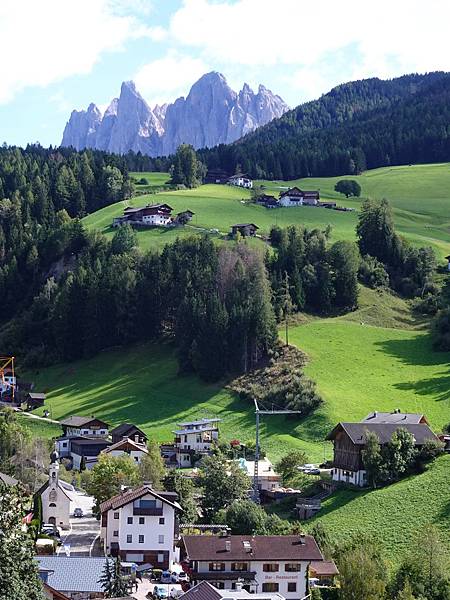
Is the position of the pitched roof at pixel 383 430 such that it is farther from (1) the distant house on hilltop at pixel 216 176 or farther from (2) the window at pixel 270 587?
(1) the distant house on hilltop at pixel 216 176

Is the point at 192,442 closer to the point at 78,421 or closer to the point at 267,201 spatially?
the point at 78,421

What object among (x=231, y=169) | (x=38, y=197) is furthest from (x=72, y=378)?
(x=231, y=169)

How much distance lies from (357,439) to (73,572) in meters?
24.3

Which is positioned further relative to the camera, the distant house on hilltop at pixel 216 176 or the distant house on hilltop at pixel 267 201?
the distant house on hilltop at pixel 216 176

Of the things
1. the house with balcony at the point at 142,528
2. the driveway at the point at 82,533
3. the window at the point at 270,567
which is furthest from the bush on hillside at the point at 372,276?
the window at the point at 270,567

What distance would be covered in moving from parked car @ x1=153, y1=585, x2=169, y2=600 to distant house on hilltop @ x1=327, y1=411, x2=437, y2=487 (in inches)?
801

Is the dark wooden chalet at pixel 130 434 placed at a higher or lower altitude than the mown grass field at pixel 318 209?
lower

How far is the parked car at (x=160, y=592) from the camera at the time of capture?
134 feet

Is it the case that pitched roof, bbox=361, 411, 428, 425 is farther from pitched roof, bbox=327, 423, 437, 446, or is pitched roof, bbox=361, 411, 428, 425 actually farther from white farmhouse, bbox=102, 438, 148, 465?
white farmhouse, bbox=102, 438, 148, 465

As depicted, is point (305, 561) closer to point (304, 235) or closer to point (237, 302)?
point (237, 302)

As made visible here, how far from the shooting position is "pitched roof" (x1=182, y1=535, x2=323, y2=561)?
44.2 meters

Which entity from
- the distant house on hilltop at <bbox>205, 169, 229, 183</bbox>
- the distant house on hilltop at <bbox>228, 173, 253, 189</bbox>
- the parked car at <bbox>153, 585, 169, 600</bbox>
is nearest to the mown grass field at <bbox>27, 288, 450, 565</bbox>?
the parked car at <bbox>153, 585, 169, 600</bbox>

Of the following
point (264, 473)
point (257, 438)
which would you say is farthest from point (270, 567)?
point (257, 438)

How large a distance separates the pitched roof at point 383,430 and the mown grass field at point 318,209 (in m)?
57.0
